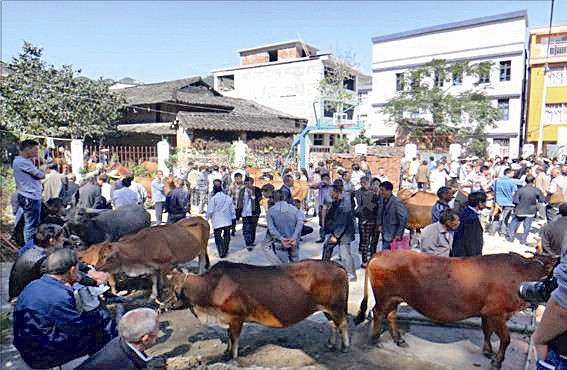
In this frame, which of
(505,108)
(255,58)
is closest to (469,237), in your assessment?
(505,108)

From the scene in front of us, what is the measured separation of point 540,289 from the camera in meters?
2.41

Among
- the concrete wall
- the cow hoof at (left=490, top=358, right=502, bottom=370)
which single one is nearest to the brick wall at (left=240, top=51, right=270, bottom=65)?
the concrete wall

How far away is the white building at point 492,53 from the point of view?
1184 inches

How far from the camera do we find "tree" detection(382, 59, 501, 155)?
29297mm

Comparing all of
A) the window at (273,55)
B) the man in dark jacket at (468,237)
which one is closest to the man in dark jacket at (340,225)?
the man in dark jacket at (468,237)

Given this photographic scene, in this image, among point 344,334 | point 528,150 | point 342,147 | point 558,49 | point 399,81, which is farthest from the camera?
point 399,81

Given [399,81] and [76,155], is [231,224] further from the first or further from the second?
[399,81]

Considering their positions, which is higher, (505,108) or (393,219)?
(505,108)

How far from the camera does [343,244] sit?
7477 mm

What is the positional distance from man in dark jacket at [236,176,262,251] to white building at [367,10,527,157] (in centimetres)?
2508

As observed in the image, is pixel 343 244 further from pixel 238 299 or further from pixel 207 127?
pixel 207 127

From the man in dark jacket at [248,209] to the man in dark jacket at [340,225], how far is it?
2712 millimetres

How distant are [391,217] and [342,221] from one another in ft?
2.91

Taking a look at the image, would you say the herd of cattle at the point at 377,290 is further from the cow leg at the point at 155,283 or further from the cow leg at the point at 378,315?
the cow leg at the point at 155,283
